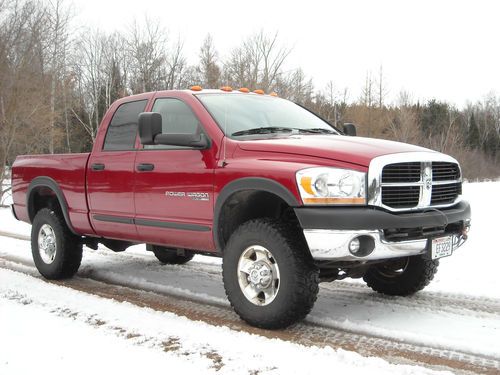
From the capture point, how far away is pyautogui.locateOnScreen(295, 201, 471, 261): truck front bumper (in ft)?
11.7

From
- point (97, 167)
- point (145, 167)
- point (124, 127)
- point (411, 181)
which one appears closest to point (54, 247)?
point (97, 167)

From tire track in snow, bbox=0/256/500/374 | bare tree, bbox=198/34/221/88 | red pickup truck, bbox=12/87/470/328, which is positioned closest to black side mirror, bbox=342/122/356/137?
red pickup truck, bbox=12/87/470/328

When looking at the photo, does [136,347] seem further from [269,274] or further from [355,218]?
[355,218]

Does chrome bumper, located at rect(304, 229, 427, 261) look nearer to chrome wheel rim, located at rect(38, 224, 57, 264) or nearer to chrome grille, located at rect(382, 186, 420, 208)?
chrome grille, located at rect(382, 186, 420, 208)

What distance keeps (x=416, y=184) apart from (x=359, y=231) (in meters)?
0.65

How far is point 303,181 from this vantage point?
145 inches

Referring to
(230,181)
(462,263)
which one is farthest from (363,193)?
(462,263)

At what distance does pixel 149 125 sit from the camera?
14.6 feet

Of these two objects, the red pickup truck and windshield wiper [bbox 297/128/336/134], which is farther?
windshield wiper [bbox 297/128/336/134]

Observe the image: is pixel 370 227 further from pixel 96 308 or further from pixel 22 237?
pixel 22 237

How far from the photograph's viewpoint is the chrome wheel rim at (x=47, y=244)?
623cm

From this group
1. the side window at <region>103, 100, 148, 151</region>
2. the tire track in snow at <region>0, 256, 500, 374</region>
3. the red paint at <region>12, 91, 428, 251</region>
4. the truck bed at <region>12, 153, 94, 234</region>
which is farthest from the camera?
the truck bed at <region>12, 153, 94, 234</region>

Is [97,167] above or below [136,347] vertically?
above

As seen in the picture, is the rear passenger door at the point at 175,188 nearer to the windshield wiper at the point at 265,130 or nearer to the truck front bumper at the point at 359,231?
the windshield wiper at the point at 265,130
